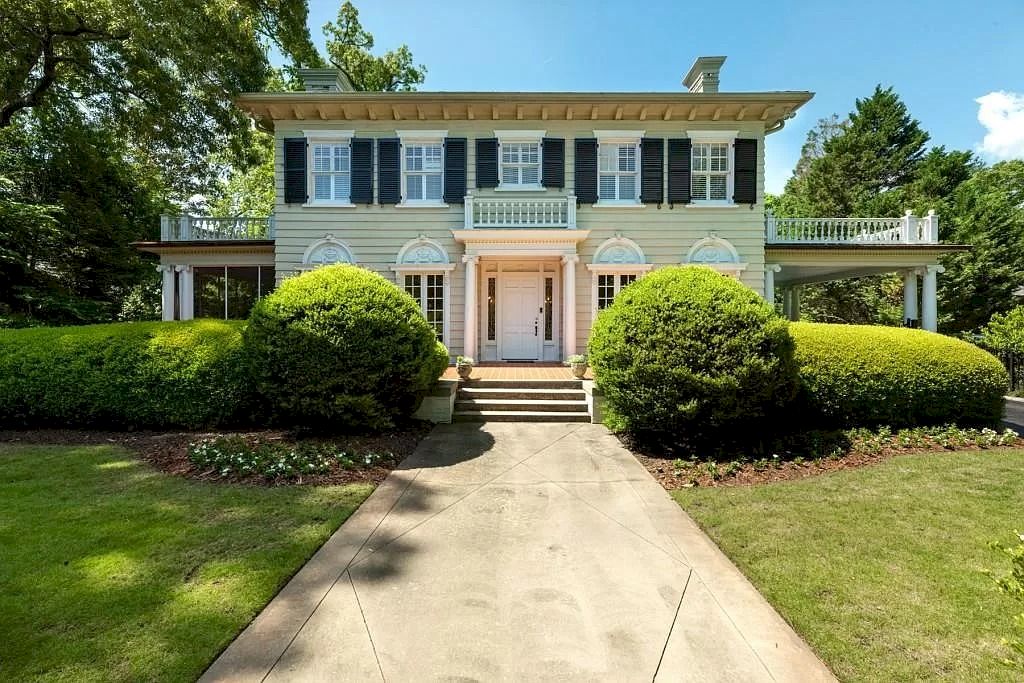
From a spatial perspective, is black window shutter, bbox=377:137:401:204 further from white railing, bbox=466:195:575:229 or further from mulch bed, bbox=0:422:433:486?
mulch bed, bbox=0:422:433:486

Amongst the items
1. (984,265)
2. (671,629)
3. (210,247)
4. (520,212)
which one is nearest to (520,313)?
(520,212)

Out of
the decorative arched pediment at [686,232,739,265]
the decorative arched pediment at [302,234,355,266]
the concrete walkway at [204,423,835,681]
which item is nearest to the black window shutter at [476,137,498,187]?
the decorative arched pediment at [302,234,355,266]

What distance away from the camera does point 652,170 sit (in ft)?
40.6

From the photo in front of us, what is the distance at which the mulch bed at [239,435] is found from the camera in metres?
5.32

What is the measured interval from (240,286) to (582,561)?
1688cm

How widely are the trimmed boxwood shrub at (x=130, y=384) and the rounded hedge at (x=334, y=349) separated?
0.98 metres

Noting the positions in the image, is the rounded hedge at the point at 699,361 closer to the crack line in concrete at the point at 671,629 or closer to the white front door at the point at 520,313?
the crack line in concrete at the point at 671,629

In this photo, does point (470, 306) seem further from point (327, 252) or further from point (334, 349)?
point (334, 349)

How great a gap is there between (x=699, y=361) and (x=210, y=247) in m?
13.7

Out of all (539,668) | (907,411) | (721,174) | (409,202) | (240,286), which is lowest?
(539,668)

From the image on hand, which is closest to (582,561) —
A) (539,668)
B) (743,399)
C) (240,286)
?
(539,668)

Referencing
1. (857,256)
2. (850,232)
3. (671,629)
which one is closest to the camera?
(671,629)

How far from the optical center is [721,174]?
490 inches

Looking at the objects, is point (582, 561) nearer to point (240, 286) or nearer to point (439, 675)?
point (439, 675)
